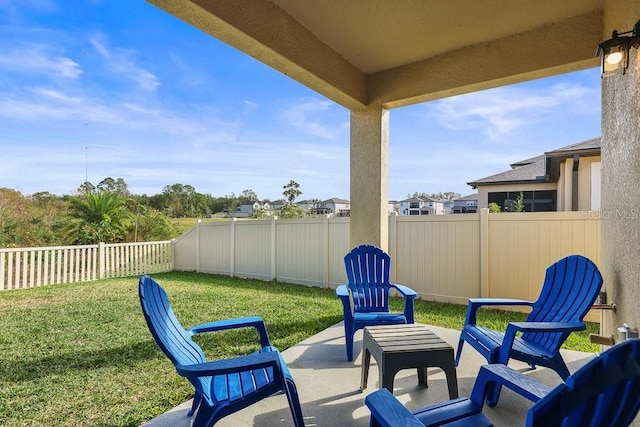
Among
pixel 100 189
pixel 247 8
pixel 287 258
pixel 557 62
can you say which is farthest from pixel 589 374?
pixel 100 189

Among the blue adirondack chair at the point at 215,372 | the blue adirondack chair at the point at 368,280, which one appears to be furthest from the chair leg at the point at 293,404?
the blue adirondack chair at the point at 368,280

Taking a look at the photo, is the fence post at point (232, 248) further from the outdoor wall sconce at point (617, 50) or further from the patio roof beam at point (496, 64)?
the outdoor wall sconce at point (617, 50)

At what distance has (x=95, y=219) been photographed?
8.74m

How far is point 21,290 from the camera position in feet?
20.5

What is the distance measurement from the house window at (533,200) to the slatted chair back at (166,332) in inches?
381

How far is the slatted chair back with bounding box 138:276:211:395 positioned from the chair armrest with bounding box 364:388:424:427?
0.85 metres

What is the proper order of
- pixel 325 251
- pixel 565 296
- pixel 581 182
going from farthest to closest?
pixel 581 182, pixel 325 251, pixel 565 296

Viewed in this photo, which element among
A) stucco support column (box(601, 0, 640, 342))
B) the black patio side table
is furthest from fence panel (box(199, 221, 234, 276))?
stucco support column (box(601, 0, 640, 342))

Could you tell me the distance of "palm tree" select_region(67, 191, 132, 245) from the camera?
8.52 metres

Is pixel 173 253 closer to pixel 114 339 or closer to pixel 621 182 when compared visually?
pixel 114 339

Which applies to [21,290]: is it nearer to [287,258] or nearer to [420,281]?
[287,258]

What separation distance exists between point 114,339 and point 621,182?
4.68m

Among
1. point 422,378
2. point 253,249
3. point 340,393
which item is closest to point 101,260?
point 253,249

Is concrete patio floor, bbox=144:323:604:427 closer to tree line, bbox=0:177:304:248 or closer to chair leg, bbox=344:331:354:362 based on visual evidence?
chair leg, bbox=344:331:354:362
